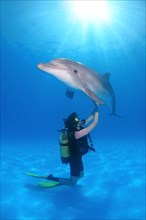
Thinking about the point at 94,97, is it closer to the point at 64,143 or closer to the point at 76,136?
the point at 76,136

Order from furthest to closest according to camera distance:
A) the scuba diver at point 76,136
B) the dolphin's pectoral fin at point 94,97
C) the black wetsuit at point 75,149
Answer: the black wetsuit at point 75,149 < the scuba diver at point 76,136 < the dolphin's pectoral fin at point 94,97

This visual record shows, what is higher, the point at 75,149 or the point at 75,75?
the point at 75,75

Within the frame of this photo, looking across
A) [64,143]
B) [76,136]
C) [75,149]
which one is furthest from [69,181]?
[76,136]

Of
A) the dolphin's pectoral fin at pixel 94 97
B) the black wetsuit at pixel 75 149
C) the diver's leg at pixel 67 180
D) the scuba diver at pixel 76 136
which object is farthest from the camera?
the diver's leg at pixel 67 180

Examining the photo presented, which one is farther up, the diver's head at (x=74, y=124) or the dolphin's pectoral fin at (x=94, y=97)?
the diver's head at (x=74, y=124)

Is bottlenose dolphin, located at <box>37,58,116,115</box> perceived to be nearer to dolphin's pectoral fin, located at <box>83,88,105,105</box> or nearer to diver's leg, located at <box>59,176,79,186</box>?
dolphin's pectoral fin, located at <box>83,88,105,105</box>

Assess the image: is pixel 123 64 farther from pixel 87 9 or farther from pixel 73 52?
pixel 87 9

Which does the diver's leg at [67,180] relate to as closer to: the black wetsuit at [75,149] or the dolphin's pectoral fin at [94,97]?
the black wetsuit at [75,149]

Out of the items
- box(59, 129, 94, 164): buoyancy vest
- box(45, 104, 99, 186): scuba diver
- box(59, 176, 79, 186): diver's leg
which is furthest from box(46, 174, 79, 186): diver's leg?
box(59, 129, 94, 164): buoyancy vest

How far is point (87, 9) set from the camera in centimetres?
2938

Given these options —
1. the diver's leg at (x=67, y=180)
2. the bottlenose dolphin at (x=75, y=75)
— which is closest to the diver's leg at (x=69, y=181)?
the diver's leg at (x=67, y=180)

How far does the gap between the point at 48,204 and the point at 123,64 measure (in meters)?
46.6

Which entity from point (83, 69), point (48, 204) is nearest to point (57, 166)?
point (48, 204)

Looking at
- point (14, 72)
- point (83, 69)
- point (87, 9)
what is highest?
point (14, 72)
